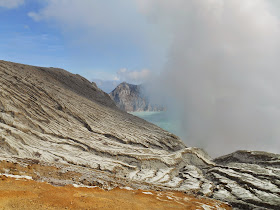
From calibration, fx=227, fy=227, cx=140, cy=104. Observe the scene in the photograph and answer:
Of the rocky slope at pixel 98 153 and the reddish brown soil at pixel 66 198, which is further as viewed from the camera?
the rocky slope at pixel 98 153

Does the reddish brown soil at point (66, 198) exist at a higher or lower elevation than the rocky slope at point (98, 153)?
lower

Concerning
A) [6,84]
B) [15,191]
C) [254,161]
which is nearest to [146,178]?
[15,191]

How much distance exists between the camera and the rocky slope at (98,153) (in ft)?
98.5

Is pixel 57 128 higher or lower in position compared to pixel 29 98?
lower

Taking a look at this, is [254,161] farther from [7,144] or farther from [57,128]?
[7,144]

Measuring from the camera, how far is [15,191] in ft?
57.4

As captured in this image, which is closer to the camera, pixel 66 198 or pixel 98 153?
pixel 66 198

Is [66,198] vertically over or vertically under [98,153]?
under

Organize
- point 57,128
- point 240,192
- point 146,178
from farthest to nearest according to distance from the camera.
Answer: point 57,128 → point 146,178 → point 240,192

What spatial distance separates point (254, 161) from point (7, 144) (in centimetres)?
5160

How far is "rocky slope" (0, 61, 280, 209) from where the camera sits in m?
30.0

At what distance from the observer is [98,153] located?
44.4 metres

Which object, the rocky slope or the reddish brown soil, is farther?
the rocky slope

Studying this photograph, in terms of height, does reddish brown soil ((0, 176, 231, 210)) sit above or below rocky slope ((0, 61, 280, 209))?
Answer: below
